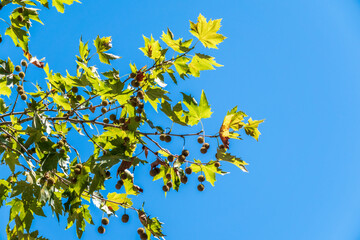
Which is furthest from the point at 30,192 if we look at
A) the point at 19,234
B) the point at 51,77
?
the point at 51,77

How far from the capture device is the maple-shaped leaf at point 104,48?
4391mm

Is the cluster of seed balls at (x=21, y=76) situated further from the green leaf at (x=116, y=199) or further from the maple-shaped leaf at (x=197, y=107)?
the maple-shaped leaf at (x=197, y=107)

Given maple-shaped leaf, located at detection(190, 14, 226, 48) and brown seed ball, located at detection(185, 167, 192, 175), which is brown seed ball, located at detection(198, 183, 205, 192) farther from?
maple-shaped leaf, located at detection(190, 14, 226, 48)

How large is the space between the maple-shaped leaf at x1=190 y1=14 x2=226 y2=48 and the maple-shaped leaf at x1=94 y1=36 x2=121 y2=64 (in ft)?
3.54

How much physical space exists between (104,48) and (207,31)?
1.31m

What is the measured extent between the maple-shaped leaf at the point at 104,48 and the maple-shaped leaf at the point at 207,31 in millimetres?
1080

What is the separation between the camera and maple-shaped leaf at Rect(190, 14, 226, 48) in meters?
3.86

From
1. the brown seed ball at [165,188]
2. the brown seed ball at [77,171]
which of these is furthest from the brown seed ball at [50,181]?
the brown seed ball at [165,188]

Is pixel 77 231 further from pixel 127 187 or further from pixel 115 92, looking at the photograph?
pixel 115 92

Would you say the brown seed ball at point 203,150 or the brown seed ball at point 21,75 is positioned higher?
the brown seed ball at point 21,75

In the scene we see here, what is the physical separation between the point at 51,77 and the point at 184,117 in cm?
149

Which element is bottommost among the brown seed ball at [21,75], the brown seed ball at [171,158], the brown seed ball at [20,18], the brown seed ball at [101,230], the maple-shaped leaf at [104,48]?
the brown seed ball at [101,230]

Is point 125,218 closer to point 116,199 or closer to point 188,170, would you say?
point 116,199

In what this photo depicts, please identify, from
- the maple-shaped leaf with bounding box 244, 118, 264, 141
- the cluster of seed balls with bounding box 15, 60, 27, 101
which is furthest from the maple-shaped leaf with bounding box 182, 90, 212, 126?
the cluster of seed balls with bounding box 15, 60, 27, 101
